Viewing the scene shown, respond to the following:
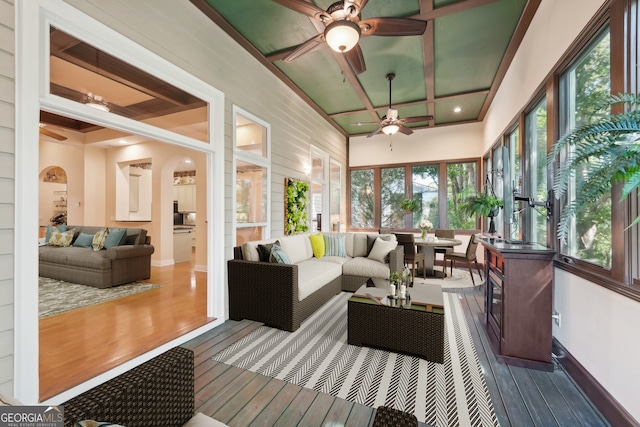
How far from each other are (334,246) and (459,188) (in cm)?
400

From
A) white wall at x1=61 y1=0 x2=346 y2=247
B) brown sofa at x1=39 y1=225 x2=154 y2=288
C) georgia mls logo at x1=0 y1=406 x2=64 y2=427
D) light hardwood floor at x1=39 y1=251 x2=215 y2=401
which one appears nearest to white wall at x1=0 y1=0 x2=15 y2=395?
light hardwood floor at x1=39 y1=251 x2=215 y2=401

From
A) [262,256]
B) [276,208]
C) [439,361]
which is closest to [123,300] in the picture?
[262,256]

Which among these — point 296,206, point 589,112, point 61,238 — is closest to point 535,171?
point 589,112

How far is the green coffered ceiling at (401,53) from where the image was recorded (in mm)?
3078

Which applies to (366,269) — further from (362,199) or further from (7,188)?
(362,199)

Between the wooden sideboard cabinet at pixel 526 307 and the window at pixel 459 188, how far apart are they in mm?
4708

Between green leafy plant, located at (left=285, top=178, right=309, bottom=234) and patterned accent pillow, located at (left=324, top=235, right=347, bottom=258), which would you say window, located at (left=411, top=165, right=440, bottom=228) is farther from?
green leafy plant, located at (left=285, top=178, right=309, bottom=234)

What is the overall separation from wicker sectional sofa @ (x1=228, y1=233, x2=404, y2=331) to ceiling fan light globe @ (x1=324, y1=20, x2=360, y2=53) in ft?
7.19

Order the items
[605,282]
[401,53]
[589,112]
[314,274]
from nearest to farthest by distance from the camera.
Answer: [605,282]
[589,112]
[314,274]
[401,53]

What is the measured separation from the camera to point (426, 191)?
23.7 feet

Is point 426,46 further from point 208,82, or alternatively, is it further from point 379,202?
point 379,202

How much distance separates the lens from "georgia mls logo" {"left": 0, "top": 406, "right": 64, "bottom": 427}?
0.61 meters

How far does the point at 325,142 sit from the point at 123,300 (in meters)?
4.88

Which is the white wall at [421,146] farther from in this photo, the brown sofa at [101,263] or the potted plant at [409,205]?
the brown sofa at [101,263]
